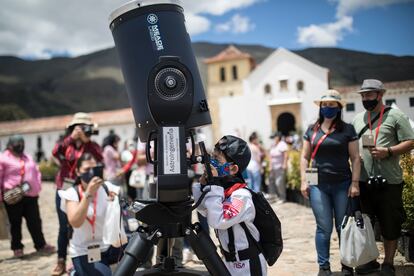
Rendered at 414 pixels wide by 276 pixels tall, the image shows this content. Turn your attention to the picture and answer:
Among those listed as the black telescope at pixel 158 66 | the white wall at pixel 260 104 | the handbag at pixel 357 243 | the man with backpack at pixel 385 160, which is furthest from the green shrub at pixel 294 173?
the white wall at pixel 260 104

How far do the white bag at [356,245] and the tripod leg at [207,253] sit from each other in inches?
68.5

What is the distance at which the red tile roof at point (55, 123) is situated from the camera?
4709 centimetres

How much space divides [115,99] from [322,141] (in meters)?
107

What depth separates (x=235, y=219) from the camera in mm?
2238

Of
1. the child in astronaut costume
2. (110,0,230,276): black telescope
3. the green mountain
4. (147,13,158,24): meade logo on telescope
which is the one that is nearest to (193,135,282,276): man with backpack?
the child in astronaut costume

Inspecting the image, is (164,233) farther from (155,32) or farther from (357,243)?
(357,243)

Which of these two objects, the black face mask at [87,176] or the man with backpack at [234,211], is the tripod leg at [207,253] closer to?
the man with backpack at [234,211]

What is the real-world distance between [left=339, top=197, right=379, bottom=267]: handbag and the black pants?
15.3 ft

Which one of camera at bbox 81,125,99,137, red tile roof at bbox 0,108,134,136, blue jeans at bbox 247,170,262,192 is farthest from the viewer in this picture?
red tile roof at bbox 0,108,134,136

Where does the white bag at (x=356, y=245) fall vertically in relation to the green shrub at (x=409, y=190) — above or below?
below

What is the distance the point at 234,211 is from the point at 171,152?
23.1 inches

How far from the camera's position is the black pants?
19.2ft

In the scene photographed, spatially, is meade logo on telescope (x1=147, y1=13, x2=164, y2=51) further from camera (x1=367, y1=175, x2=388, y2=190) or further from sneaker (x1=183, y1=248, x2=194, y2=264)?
sneaker (x1=183, y1=248, x2=194, y2=264)

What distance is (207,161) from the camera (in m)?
2.13
